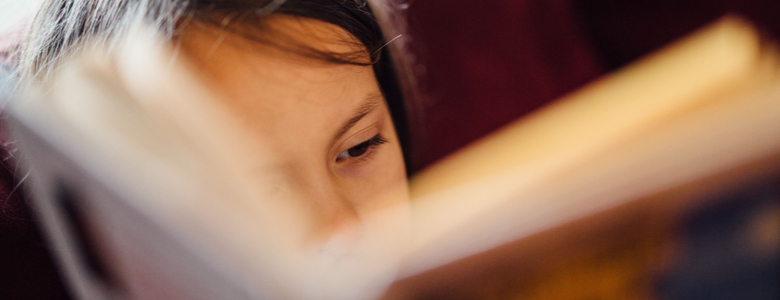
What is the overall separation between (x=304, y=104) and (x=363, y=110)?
0.04 metres

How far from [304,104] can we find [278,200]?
0.03 meters

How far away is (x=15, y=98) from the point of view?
0.54 feet

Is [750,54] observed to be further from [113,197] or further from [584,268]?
[113,197]

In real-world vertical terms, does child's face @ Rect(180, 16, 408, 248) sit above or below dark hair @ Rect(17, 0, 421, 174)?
below

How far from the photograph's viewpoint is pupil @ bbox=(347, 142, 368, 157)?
0.20m

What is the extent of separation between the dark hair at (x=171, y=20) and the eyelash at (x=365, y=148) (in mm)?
36

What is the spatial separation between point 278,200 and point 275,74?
1.7 inches

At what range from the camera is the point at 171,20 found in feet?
0.48

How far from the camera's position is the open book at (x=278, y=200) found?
13cm

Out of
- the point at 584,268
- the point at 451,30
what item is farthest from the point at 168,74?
the point at 451,30

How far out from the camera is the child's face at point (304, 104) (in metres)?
0.15

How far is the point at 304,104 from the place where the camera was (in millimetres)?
157

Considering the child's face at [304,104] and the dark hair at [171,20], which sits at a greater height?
the dark hair at [171,20]

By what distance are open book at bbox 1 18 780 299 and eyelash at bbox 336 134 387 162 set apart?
3cm
